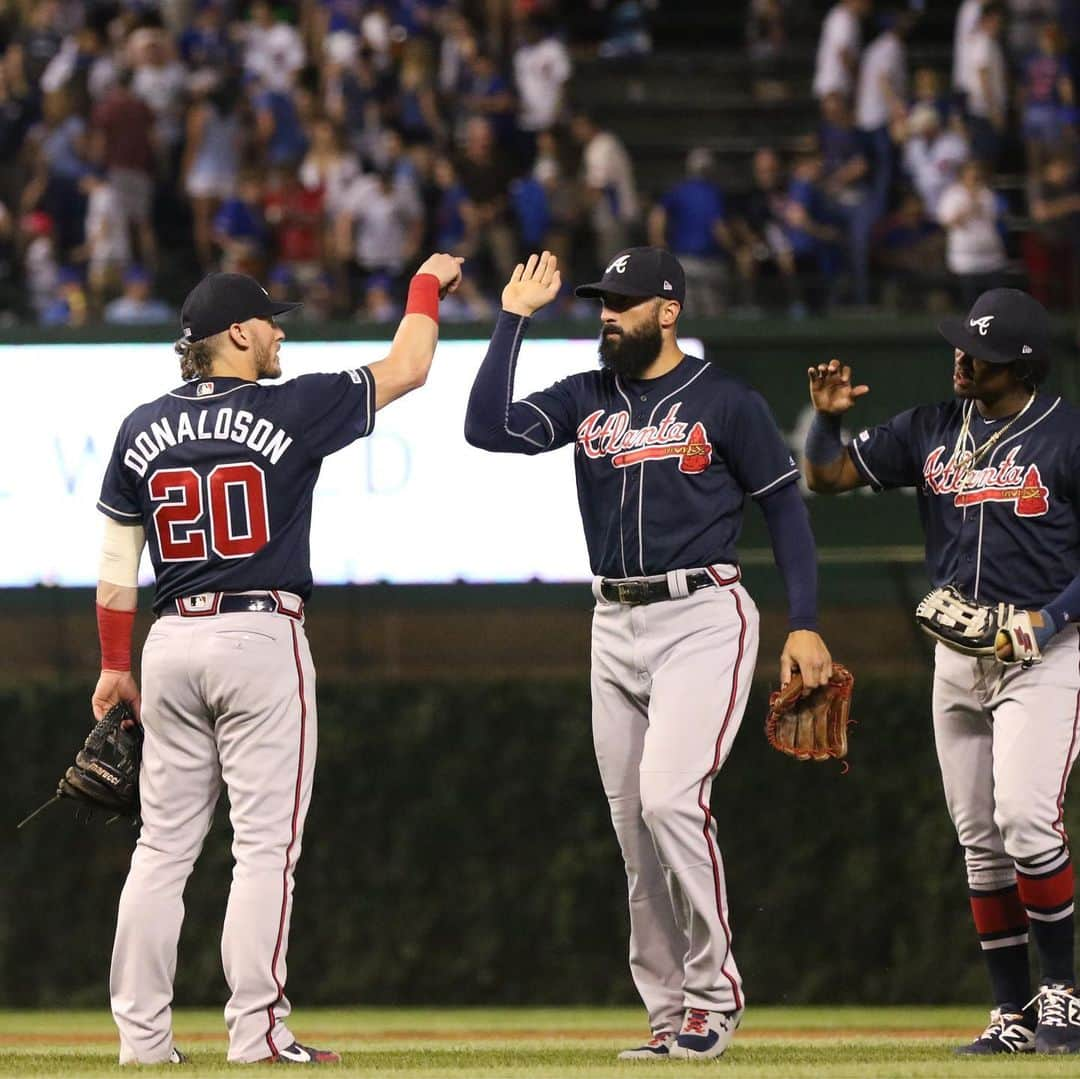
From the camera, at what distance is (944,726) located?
20.3 ft

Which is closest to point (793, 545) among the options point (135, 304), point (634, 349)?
point (634, 349)

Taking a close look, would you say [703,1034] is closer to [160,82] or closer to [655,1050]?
[655,1050]

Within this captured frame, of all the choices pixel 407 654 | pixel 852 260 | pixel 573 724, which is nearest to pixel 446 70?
pixel 852 260

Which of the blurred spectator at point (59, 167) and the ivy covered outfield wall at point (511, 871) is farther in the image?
the blurred spectator at point (59, 167)

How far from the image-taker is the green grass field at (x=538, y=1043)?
5445 millimetres

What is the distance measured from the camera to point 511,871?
880 cm

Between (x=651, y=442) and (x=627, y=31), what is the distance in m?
12.9

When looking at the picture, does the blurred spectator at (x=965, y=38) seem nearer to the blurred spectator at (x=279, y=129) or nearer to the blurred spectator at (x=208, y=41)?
the blurred spectator at (x=279, y=129)

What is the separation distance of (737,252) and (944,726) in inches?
334

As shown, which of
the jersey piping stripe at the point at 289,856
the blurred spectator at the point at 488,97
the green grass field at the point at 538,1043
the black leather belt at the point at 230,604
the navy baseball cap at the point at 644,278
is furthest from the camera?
the blurred spectator at the point at 488,97

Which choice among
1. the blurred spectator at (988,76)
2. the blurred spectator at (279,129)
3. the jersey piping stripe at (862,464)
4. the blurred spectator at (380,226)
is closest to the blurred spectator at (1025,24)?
the blurred spectator at (988,76)

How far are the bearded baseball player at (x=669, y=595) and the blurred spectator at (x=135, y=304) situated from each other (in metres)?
7.31

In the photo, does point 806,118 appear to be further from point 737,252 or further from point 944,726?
point 944,726

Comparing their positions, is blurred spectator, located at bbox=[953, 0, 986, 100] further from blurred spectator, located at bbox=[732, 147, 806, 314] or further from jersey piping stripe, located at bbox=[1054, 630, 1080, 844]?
jersey piping stripe, located at bbox=[1054, 630, 1080, 844]
